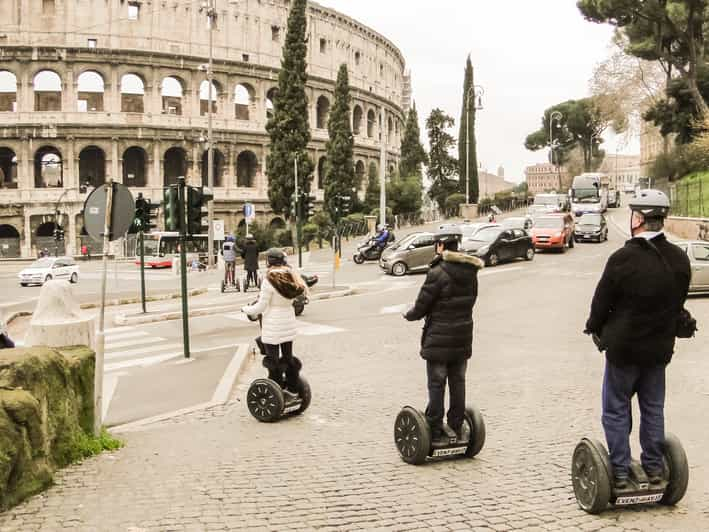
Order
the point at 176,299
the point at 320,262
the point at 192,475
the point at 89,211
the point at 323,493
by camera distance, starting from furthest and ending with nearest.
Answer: the point at 320,262, the point at 176,299, the point at 89,211, the point at 192,475, the point at 323,493

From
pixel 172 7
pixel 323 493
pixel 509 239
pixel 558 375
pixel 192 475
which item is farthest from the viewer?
pixel 172 7

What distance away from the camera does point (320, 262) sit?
1560 inches

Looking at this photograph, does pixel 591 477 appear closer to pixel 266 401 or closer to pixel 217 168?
pixel 266 401

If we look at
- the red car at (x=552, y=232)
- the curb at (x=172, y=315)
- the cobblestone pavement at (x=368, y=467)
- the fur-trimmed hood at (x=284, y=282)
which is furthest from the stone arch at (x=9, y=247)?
the fur-trimmed hood at (x=284, y=282)

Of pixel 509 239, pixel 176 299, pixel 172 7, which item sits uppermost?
pixel 172 7

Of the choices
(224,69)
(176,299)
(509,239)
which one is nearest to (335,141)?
(224,69)

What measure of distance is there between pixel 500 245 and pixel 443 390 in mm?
24078

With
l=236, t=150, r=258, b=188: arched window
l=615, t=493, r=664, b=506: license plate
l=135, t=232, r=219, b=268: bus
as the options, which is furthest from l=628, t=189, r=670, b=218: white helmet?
l=236, t=150, r=258, b=188: arched window

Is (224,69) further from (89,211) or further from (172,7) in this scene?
(89,211)

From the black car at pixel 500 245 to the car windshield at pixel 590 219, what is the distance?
887cm

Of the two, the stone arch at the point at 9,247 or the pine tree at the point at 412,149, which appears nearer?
the stone arch at the point at 9,247

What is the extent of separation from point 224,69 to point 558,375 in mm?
51672

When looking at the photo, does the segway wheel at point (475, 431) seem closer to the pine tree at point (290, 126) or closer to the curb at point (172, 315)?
the curb at point (172, 315)

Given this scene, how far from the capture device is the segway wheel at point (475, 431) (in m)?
6.07
